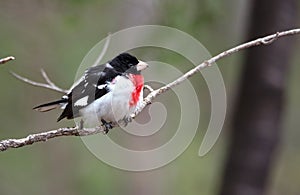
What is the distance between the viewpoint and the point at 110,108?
291cm

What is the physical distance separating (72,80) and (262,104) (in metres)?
2.14

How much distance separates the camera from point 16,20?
19.5 feet

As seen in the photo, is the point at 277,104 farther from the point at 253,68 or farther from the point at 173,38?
the point at 173,38

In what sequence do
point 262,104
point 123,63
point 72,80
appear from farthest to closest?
point 72,80 < point 262,104 < point 123,63

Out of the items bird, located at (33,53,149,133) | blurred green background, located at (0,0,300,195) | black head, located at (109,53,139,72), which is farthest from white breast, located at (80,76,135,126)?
blurred green background, located at (0,0,300,195)

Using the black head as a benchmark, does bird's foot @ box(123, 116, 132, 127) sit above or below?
below

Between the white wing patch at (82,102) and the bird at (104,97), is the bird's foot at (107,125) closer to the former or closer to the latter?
the bird at (104,97)

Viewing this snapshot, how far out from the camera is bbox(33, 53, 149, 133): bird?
114 inches

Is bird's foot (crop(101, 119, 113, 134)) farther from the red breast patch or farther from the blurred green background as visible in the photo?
the blurred green background

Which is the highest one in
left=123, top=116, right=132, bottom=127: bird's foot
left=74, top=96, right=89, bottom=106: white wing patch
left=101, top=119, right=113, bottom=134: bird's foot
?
left=74, top=96, right=89, bottom=106: white wing patch

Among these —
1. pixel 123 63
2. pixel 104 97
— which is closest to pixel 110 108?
pixel 104 97

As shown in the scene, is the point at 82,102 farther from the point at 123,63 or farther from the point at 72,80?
the point at 72,80

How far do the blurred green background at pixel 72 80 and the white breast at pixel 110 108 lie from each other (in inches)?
75.6

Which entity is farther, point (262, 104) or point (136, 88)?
point (262, 104)
